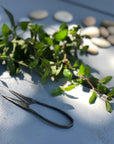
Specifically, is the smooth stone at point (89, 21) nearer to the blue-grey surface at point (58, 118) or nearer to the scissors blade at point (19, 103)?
the blue-grey surface at point (58, 118)

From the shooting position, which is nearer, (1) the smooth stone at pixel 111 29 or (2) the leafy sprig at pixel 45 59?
(2) the leafy sprig at pixel 45 59

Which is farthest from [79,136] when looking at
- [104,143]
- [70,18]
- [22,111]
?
[70,18]

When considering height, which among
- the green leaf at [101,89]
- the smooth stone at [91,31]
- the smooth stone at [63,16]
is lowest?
the green leaf at [101,89]

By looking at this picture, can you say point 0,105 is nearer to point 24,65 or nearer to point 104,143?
point 24,65

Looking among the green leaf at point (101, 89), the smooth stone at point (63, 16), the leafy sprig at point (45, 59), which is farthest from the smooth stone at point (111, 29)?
the green leaf at point (101, 89)

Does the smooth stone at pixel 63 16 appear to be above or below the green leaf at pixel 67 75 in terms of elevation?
above

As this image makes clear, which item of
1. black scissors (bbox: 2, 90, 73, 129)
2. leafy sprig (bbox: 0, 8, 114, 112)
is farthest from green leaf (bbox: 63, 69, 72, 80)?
black scissors (bbox: 2, 90, 73, 129)

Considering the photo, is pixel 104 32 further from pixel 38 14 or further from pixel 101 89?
pixel 101 89

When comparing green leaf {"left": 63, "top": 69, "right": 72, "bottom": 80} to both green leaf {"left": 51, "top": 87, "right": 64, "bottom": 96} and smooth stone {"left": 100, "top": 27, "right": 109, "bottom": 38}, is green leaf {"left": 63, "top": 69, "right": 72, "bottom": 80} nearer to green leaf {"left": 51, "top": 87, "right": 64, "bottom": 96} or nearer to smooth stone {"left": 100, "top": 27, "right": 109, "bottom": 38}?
green leaf {"left": 51, "top": 87, "right": 64, "bottom": 96}
